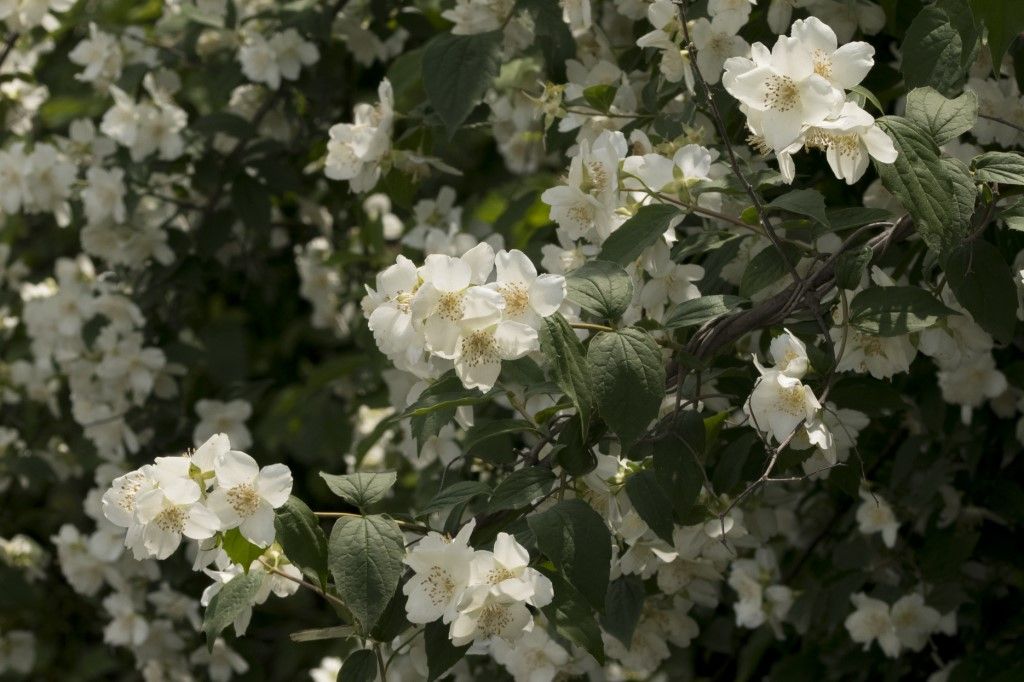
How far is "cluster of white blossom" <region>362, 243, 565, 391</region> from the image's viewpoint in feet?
4.00

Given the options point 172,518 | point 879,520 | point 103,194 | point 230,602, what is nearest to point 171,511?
point 172,518

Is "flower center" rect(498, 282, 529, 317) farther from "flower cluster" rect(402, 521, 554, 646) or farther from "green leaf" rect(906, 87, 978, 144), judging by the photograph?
"green leaf" rect(906, 87, 978, 144)

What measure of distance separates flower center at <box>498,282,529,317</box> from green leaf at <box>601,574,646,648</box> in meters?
0.53

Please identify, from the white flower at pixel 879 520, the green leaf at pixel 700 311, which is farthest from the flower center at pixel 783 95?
the white flower at pixel 879 520

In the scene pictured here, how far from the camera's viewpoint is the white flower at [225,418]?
Result: 2.66 meters

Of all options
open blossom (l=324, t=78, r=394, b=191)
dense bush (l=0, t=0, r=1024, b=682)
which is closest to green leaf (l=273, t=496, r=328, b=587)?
dense bush (l=0, t=0, r=1024, b=682)

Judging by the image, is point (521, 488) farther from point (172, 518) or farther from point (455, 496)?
point (172, 518)

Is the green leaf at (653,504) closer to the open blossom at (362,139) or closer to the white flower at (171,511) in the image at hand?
the white flower at (171,511)

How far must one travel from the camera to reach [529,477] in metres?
1.36

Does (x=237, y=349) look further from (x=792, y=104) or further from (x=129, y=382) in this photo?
(x=792, y=104)

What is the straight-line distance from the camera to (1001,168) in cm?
131

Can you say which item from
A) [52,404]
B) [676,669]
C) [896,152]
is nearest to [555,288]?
[896,152]

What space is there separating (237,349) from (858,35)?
6.61ft

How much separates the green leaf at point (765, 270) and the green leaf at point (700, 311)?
8 cm
